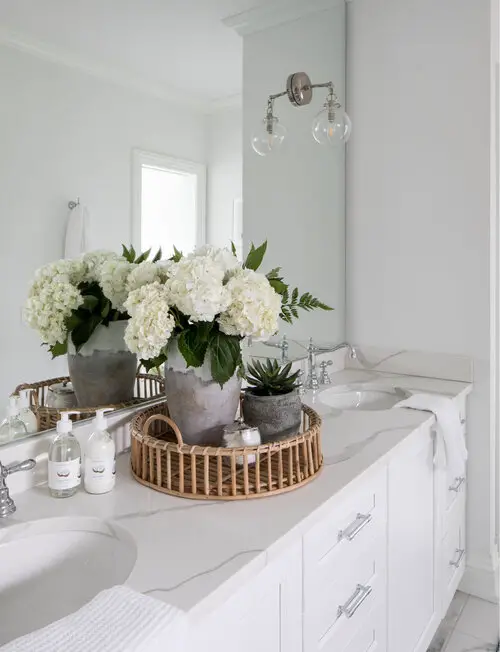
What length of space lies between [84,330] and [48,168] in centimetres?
37

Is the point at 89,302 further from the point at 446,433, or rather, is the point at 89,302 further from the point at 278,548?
the point at 446,433

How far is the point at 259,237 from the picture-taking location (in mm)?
1965

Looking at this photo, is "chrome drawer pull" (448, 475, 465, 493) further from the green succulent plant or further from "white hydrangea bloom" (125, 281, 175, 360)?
"white hydrangea bloom" (125, 281, 175, 360)

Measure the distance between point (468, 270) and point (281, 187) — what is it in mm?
814

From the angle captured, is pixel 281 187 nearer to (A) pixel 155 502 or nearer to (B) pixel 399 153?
(B) pixel 399 153

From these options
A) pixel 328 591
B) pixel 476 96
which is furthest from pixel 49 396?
pixel 476 96

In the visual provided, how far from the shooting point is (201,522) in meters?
1.00

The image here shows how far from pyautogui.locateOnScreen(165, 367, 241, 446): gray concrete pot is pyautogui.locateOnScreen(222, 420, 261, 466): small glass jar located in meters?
0.04

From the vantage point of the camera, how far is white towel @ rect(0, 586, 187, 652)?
66cm

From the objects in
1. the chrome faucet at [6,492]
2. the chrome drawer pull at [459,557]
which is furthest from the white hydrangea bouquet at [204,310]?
the chrome drawer pull at [459,557]

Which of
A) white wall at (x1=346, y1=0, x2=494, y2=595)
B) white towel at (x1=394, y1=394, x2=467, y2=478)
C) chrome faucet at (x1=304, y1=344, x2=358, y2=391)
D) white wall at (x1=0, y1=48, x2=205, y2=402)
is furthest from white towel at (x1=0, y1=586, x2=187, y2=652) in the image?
white wall at (x1=346, y1=0, x2=494, y2=595)

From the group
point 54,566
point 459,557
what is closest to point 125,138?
point 54,566

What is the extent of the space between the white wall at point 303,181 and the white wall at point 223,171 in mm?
112

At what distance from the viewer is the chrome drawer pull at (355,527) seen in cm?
121
